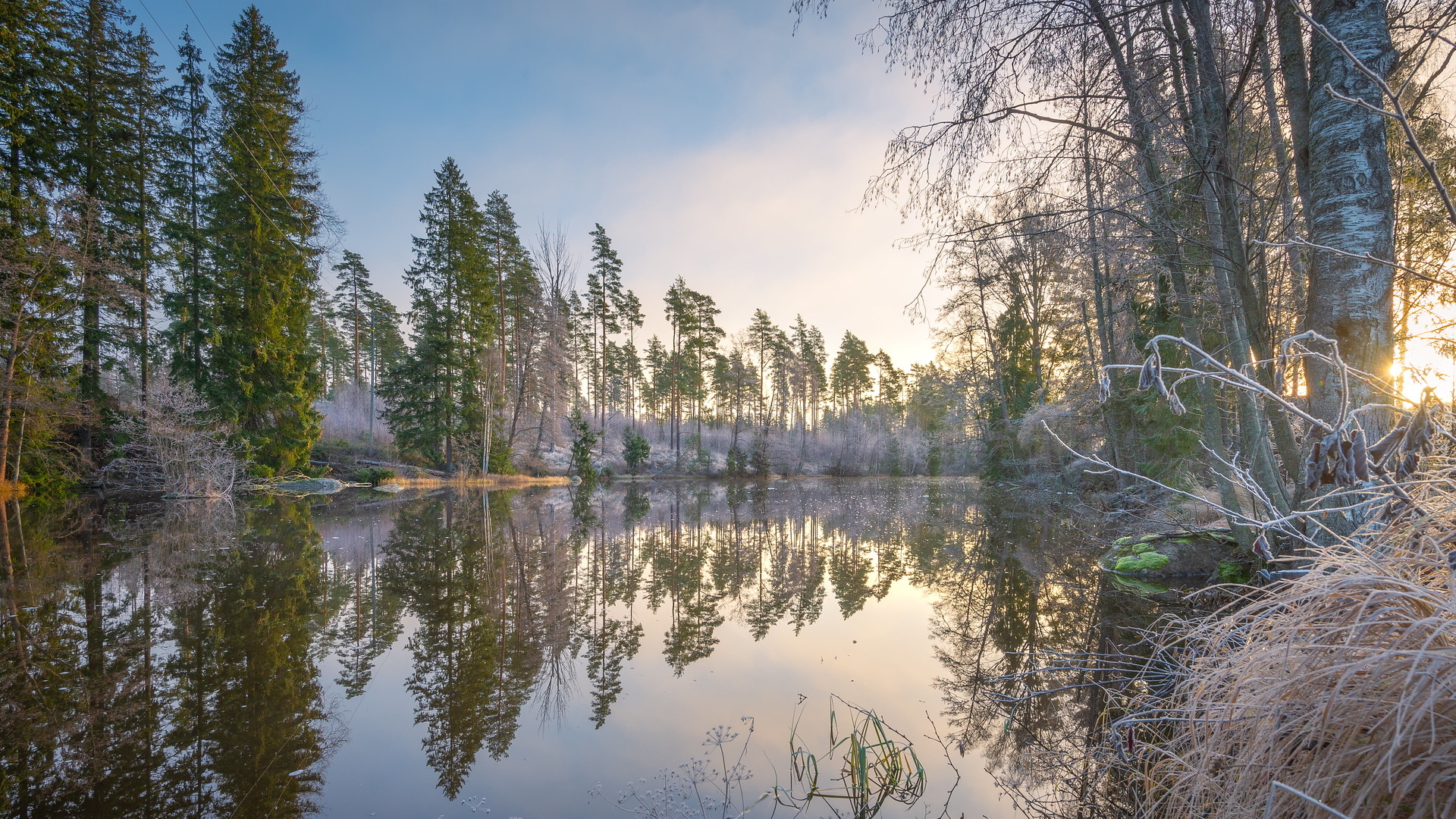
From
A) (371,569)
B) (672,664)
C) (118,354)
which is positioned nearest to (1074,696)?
(672,664)

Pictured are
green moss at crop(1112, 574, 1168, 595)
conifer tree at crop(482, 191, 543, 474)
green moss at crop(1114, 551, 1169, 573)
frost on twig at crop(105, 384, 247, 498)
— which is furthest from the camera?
conifer tree at crop(482, 191, 543, 474)

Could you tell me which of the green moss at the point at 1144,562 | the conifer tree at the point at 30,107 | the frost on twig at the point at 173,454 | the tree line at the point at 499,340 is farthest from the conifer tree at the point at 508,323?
the green moss at the point at 1144,562

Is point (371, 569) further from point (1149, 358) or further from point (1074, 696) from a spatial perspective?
point (1149, 358)

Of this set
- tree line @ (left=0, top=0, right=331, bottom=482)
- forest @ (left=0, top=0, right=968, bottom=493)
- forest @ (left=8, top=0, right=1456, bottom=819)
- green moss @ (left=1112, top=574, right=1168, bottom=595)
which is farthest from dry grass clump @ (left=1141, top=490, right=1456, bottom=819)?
tree line @ (left=0, top=0, right=331, bottom=482)

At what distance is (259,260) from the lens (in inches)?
743

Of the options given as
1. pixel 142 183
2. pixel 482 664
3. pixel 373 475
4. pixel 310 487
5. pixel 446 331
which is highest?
pixel 142 183

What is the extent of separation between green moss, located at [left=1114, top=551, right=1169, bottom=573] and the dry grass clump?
6.89 meters

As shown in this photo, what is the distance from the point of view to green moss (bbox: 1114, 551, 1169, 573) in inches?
289

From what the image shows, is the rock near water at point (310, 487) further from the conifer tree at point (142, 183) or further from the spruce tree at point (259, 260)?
the conifer tree at point (142, 183)

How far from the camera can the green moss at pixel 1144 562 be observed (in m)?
7.35

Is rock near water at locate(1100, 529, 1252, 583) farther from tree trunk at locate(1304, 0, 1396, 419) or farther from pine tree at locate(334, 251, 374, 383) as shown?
pine tree at locate(334, 251, 374, 383)

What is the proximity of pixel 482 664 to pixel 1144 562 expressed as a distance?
7654mm

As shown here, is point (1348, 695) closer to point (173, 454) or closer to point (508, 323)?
point (173, 454)

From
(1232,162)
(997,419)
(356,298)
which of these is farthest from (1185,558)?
(356,298)
